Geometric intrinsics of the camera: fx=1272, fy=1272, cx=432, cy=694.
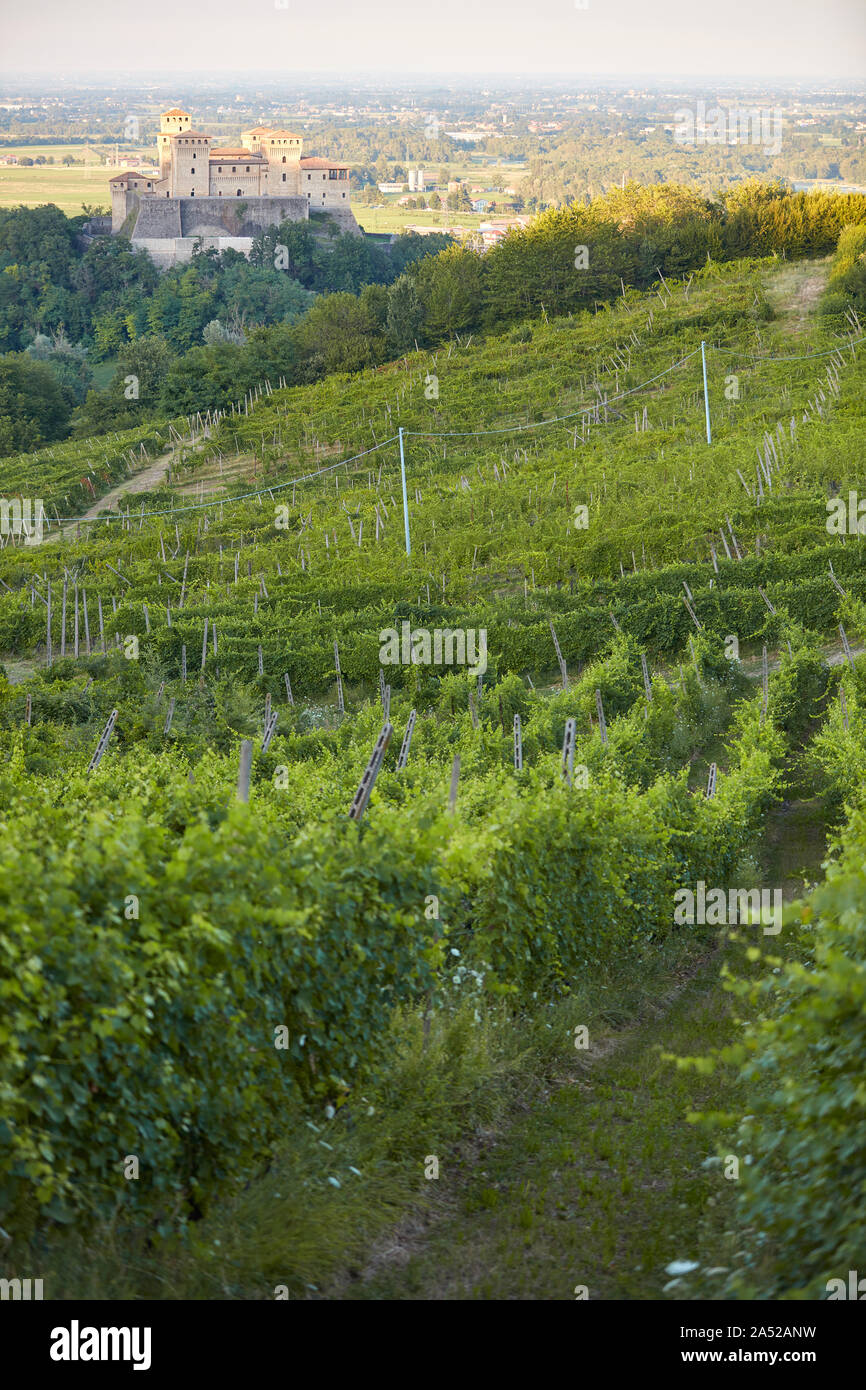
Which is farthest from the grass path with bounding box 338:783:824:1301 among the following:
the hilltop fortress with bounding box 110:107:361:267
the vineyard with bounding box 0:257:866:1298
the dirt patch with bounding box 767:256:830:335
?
the hilltop fortress with bounding box 110:107:361:267

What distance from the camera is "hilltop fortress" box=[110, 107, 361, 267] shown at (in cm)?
11812

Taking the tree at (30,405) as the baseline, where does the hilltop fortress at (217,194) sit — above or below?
above

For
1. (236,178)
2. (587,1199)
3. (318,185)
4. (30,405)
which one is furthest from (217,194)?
(587,1199)

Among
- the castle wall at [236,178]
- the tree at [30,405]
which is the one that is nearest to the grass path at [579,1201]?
the tree at [30,405]

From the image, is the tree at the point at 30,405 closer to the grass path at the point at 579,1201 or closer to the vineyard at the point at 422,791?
the vineyard at the point at 422,791

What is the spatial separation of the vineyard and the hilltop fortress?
6658cm

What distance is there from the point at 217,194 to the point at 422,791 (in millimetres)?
124476

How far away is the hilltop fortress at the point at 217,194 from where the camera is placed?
118125 mm

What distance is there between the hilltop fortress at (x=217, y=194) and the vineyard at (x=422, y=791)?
66581 mm

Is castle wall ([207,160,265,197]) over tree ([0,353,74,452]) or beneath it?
over

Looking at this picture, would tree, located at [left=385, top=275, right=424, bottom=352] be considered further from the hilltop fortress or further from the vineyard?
the hilltop fortress

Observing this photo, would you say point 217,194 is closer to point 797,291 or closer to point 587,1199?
point 797,291

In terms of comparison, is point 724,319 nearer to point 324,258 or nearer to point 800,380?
point 800,380

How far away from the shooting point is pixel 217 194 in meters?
125
